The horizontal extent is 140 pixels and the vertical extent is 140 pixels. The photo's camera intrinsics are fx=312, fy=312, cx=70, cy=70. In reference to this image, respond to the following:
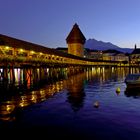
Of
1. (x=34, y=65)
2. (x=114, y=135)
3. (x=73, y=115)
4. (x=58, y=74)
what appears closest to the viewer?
(x=114, y=135)

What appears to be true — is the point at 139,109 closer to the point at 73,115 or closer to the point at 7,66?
the point at 73,115

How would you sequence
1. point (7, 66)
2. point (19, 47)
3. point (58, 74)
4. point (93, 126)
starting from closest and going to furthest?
point (93, 126) → point (7, 66) → point (19, 47) → point (58, 74)

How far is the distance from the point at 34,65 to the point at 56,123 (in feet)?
159

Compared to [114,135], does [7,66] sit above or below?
above

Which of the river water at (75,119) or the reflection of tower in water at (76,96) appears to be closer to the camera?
the river water at (75,119)

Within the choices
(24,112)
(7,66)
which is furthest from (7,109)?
(7,66)

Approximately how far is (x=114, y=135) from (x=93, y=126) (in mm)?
2826

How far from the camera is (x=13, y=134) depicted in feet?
67.4

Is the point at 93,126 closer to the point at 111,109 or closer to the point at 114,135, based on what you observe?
the point at 114,135

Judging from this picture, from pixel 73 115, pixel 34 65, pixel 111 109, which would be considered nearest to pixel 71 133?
pixel 73 115

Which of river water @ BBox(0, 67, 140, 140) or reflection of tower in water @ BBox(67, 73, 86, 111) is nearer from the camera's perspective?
river water @ BBox(0, 67, 140, 140)

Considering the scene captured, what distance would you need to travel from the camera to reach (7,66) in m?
52.3

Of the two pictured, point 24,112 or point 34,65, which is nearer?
point 24,112

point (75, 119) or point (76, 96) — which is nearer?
point (75, 119)
